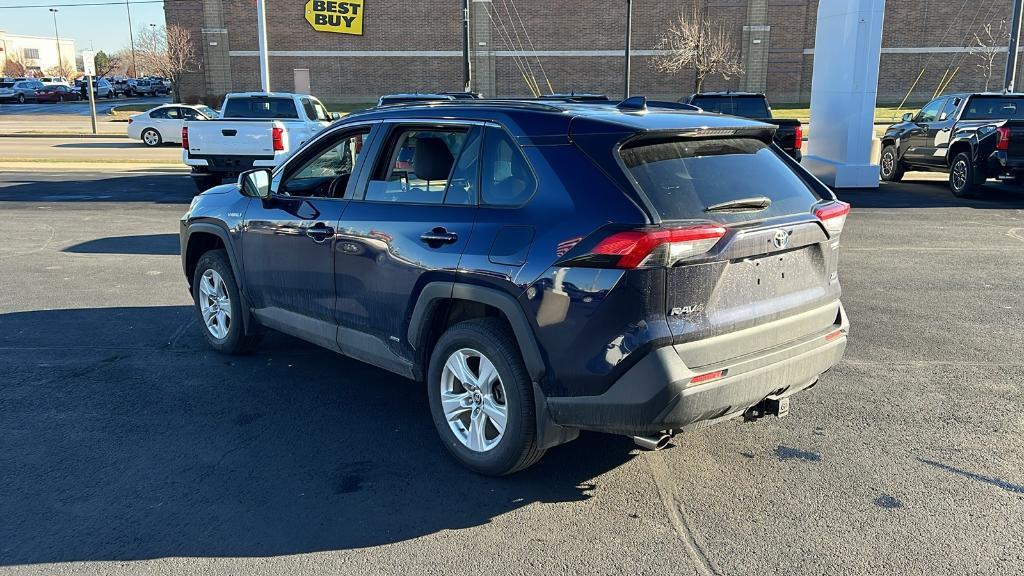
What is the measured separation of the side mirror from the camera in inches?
220

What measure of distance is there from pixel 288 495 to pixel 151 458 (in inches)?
36.6

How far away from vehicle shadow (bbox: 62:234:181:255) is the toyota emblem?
323 inches

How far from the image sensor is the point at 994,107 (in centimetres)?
1579

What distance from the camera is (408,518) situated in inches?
150

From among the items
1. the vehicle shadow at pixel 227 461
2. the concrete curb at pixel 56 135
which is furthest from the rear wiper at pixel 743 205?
the concrete curb at pixel 56 135

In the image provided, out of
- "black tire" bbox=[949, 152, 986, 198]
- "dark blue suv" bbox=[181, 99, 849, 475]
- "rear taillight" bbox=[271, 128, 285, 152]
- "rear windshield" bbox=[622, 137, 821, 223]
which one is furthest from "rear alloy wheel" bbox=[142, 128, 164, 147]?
"rear windshield" bbox=[622, 137, 821, 223]

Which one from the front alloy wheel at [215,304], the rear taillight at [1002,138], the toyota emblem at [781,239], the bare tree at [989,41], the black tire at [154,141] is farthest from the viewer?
the bare tree at [989,41]

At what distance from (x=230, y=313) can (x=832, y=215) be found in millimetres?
4134

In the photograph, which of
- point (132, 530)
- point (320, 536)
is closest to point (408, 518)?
point (320, 536)

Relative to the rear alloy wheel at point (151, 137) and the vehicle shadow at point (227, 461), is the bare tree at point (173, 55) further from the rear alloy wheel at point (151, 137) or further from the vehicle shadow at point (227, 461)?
the vehicle shadow at point (227, 461)

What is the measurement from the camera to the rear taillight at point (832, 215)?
165 inches

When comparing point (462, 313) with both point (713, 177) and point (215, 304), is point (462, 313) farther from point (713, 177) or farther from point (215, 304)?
point (215, 304)

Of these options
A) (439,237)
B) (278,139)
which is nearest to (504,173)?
(439,237)

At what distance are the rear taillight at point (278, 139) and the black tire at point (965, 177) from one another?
12.0 metres
